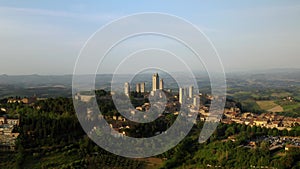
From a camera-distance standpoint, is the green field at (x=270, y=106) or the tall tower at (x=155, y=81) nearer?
the tall tower at (x=155, y=81)

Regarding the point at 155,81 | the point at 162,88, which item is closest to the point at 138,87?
the point at 162,88

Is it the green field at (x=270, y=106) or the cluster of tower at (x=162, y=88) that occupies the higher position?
the cluster of tower at (x=162, y=88)

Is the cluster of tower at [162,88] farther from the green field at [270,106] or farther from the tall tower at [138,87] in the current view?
the green field at [270,106]

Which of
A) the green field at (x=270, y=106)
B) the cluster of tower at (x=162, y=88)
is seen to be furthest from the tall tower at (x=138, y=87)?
the green field at (x=270, y=106)

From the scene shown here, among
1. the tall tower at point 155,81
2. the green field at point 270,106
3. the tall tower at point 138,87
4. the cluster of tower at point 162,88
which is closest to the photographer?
the cluster of tower at point 162,88

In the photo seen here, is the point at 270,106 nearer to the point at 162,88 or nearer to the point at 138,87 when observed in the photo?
the point at 138,87

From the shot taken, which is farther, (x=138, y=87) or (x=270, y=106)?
(x=270, y=106)

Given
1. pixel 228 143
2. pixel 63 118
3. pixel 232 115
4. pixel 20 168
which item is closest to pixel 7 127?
pixel 63 118

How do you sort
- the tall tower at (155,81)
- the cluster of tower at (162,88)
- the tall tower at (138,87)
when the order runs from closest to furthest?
the cluster of tower at (162,88)
the tall tower at (155,81)
the tall tower at (138,87)

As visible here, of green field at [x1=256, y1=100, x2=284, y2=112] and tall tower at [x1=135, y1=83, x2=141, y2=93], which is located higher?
tall tower at [x1=135, y1=83, x2=141, y2=93]

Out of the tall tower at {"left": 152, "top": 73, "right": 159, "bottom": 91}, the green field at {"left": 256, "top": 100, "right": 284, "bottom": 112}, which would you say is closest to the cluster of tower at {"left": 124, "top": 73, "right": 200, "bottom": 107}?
the tall tower at {"left": 152, "top": 73, "right": 159, "bottom": 91}

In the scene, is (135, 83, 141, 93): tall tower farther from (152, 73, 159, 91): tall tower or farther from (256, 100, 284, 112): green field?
(256, 100, 284, 112): green field
